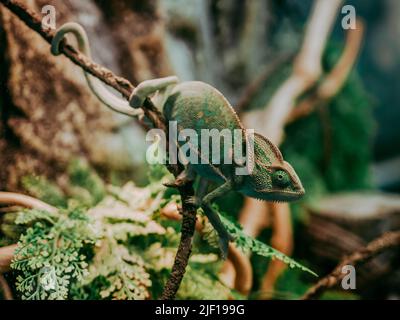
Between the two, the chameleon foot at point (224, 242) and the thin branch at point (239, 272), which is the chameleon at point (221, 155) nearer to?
the chameleon foot at point (224, 242)

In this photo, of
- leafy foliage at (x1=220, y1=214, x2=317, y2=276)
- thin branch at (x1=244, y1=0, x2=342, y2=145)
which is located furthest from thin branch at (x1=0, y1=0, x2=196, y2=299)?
thin branch at (x1=244, y1=0, x2=342, y2=145)

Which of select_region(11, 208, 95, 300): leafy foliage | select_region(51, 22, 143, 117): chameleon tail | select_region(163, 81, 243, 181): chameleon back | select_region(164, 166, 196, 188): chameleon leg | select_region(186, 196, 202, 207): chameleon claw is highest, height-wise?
select_region(51, 22, 143, 117): chameleon tail

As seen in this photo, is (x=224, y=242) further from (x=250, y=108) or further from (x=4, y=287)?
(x=250, y=108)

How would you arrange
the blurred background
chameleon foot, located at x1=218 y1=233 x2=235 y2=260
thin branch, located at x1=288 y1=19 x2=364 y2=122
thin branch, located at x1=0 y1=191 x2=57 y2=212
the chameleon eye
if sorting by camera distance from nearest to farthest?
the chameleon eye < chameleon foot, located at x1=218 y1=233 x2=235 y2=260 < thin branch, located at x1=0 y1=191 x2=57 y2=212 < the blurred background < thin branch, located at x1=288 y1=19 x2=364 y2=122

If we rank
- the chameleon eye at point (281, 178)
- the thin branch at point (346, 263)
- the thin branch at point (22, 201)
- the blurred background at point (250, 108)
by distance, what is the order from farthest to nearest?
the blurred background at point (250, 108) < the thin branch at point (346, 263) < the thin branch at point (22, 201) < the chameleon eye at point (281, 178)

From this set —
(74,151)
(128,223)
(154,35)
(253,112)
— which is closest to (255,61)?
(253,112)

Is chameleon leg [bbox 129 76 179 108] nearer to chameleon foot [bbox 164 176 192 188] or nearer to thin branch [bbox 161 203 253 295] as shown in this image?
chameleon foot [bbox 164 176 192 188]

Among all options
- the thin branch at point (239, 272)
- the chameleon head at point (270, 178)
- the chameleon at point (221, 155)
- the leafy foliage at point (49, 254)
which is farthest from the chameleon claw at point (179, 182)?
the thin branch at point (239, 272)

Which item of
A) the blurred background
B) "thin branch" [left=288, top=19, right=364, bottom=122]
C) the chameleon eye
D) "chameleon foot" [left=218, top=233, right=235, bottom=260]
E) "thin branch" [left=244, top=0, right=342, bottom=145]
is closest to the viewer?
the chameleon eye
